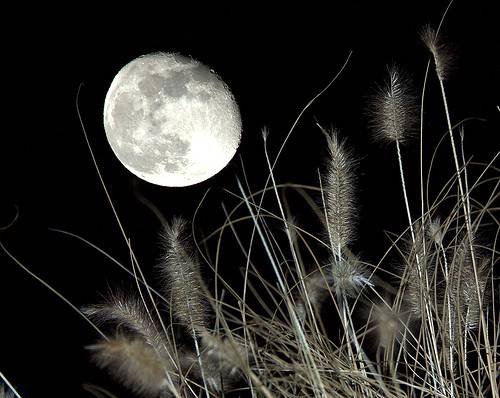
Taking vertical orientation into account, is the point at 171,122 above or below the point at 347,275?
above

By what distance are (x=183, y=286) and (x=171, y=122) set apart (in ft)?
8.52

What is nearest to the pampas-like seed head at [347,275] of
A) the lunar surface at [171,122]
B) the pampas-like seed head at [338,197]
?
the pampas-like seed head at [338,197]

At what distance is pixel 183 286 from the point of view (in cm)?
259

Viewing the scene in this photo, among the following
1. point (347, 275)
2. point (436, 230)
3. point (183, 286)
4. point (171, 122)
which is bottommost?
point (183, 286)

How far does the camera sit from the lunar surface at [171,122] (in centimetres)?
498

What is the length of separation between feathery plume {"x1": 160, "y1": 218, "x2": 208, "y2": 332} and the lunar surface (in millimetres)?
2279

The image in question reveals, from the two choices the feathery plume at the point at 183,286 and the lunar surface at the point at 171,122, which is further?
the lunar surface at the point at 171,122

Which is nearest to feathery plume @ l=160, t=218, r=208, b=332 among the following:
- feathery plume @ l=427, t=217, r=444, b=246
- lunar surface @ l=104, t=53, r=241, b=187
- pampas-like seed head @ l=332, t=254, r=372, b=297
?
pampas-like seed head @ l=332, t=254, r=372, b=297

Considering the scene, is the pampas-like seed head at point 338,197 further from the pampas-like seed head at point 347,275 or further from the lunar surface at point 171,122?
the lunar surface at point 171,122

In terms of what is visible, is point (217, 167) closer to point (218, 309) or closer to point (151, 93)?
point (151, 93)

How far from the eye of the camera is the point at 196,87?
212 inches

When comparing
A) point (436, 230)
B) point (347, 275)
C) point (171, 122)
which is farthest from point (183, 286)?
point (171, 122)

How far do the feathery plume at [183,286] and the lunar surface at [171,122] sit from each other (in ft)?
7.48

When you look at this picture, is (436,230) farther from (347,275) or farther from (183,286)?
(183,286)
